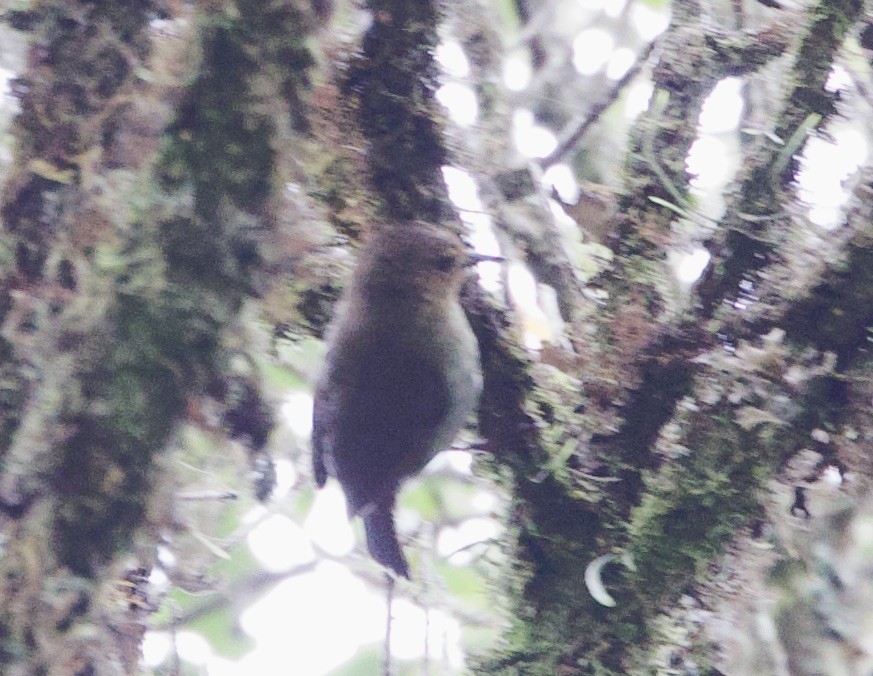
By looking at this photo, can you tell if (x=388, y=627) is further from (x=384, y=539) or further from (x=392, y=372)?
(x=392, y=372)

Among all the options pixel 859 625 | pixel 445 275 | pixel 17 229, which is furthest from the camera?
pixel 859 625

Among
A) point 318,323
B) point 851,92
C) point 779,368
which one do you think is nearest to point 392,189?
point 318,323

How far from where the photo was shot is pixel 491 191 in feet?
7.95

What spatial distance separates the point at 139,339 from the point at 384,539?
1.07m

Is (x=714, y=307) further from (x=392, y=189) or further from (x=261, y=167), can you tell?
(x=261, y=167)

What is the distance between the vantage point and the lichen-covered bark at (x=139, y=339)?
1202 millimetres

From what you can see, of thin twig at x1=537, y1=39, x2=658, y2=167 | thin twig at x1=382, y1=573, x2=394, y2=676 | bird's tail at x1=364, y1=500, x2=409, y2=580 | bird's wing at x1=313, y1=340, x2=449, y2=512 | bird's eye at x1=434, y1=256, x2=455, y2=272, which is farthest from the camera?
thin twig at x1=537, y1=39, x2=658, y2=167

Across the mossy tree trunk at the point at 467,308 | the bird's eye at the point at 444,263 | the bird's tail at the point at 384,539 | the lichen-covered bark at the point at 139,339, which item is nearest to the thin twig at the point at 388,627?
the bird's tail at the point at 384,539

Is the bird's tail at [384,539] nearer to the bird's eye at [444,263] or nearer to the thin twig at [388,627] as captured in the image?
the thin twig at [388,627]

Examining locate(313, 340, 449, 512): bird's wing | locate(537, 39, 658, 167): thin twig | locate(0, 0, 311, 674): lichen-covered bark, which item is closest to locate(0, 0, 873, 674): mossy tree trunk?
locate(0, 0, 311, 674): lichen-covered bark

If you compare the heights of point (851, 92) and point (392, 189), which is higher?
point (851, 92)

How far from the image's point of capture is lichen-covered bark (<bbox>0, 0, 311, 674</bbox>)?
1.20 m

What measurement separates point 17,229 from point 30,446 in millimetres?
596

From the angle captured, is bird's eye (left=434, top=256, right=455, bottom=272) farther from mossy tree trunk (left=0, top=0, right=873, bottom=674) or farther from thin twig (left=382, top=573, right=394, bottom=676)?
thin twig (left=382, top=573, right=394, bottom=676)
